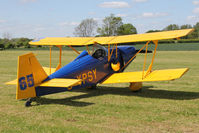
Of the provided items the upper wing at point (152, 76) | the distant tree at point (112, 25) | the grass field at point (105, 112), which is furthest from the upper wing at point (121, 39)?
the distant tree at point (112, 25)

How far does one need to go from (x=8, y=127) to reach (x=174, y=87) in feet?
21.5

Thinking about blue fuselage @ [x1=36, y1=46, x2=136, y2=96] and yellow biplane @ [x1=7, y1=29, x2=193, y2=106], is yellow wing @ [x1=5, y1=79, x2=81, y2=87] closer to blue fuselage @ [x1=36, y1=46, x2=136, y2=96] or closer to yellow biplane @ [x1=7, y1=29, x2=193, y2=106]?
yellow biplane @ [x1=7, y1=29, x2=193, y2=106]

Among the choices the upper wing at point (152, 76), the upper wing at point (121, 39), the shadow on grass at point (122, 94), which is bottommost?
the shadow on grass at point (122, 94)

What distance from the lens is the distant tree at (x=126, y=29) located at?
9955 cm

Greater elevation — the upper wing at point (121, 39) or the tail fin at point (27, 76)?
the upper wing at point (121, 39)

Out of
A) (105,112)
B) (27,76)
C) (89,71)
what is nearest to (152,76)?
(89,71)

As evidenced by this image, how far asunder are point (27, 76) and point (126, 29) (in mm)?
101605

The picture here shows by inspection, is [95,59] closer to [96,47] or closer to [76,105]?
[96,47]

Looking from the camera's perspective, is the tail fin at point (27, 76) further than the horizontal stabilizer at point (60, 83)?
No

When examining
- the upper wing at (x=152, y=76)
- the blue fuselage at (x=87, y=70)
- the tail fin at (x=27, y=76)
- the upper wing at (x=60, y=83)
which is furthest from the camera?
the upper wing at (x=152, y=76)

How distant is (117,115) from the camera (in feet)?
19.6

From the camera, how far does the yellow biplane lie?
259 inches

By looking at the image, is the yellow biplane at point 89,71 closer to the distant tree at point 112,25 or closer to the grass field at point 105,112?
the grass field at point 105,112

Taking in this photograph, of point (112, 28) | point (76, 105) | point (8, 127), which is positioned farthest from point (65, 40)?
point (112, 28)
